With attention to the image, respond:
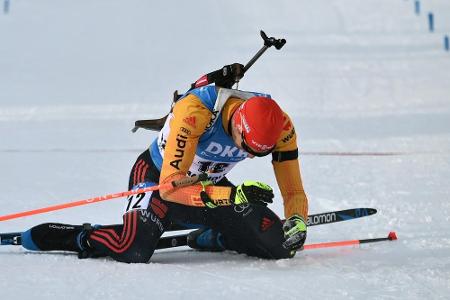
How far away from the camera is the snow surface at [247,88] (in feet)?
17.1

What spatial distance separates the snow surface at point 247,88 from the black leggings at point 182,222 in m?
0.16

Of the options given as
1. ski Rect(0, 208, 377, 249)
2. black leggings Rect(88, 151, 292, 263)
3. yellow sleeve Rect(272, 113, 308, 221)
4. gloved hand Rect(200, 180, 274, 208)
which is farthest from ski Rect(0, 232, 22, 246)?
yellow sleeve Rect(272, 113, 308, 221)

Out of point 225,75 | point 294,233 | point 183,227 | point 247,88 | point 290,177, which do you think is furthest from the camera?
point 247,88

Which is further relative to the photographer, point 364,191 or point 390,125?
point 390,125

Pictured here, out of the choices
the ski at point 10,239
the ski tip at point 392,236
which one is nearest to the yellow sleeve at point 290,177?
the ski tip at point 392,236

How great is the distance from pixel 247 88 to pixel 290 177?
9453 mm

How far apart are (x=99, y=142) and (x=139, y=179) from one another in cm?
512

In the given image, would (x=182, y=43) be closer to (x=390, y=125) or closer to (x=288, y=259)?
(x=390, y=125)

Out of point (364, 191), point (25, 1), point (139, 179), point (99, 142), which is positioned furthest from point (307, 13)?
point (139, 179)

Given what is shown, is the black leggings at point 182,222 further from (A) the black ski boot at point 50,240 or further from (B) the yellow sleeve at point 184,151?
(B) the yellow sleeve at point 184,151

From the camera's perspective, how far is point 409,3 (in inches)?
1053

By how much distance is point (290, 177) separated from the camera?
608 cm

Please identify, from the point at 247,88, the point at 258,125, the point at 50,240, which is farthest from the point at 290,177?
the point at 247,88

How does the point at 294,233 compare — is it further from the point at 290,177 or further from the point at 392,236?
the point at 392,236
